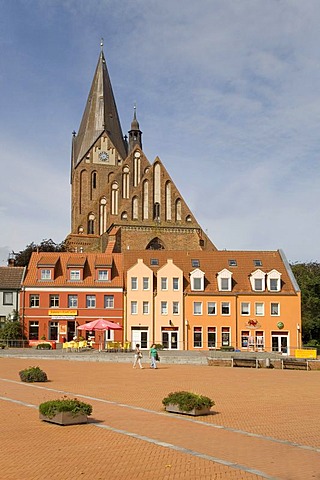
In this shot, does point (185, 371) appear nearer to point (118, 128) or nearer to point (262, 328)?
point (262, 328)

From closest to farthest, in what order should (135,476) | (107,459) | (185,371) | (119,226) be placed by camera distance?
(135,476) → (107,459) → (185,371) → (119,226)

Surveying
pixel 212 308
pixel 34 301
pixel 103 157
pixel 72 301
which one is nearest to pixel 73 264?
pixel 72 301

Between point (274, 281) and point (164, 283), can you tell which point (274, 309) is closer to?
point (274, 281)

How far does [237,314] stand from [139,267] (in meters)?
9.84

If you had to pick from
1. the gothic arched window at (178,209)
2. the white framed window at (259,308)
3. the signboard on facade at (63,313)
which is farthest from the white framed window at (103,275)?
the gothic arched window at (178,209)

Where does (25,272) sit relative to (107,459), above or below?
above

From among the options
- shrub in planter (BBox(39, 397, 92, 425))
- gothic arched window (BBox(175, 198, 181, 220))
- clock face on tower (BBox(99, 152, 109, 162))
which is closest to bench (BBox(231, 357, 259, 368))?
shrub in planter (BBox(39, 397, 92, 425))

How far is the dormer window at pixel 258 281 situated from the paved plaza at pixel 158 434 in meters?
30.1

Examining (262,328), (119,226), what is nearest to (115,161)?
(119,226)

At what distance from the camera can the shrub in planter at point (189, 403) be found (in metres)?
18.2

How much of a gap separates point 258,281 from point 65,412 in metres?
43.7

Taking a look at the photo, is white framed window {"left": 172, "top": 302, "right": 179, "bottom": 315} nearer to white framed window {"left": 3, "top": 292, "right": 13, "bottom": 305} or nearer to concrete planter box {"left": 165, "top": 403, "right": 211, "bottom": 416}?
white framed window {"left": 3, "top": 292, "right": 13, "bottom": 305}

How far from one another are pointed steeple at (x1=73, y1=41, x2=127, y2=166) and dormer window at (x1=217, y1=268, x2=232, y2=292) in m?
48.4

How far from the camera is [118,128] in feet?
345
